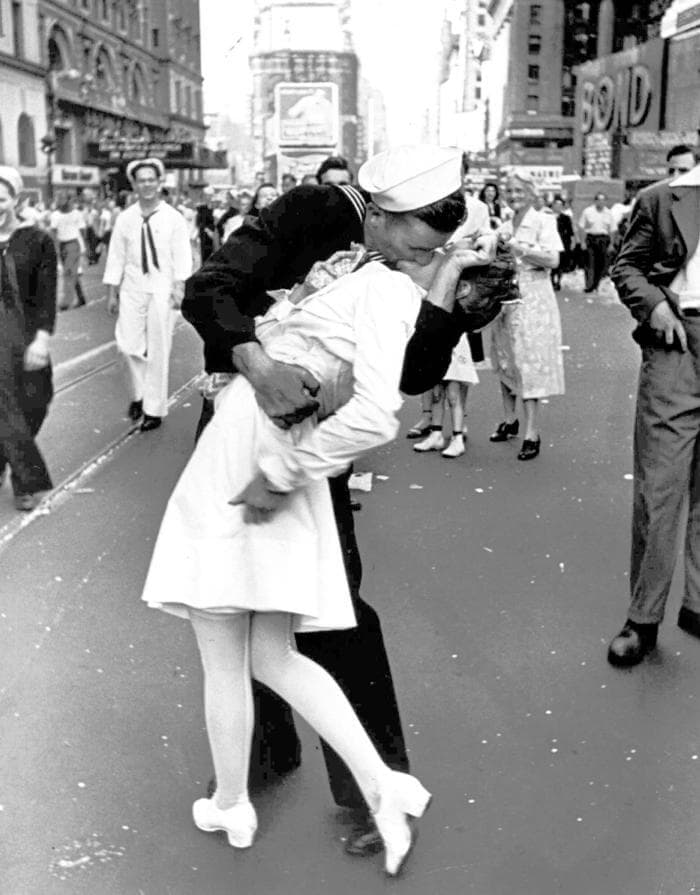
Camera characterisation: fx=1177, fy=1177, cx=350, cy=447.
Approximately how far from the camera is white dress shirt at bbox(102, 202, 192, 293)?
9.16 m

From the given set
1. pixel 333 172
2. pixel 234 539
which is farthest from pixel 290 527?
pixel 333 172

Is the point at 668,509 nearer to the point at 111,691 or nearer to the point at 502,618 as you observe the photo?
the point at 502,618

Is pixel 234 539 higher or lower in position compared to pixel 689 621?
higher

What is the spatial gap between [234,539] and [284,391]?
15.1 inches

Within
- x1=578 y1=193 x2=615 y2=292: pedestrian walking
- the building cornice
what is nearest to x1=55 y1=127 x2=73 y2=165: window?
the building cornice

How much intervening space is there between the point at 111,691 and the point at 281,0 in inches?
7105

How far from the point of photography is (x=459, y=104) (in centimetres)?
18100

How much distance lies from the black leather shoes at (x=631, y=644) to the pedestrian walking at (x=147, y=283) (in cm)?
536

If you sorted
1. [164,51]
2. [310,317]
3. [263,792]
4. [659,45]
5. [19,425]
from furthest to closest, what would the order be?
[164,51] < [659,45] < [19,425] < [263,792] < [310,317]

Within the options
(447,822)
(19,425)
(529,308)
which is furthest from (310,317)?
(529,308)

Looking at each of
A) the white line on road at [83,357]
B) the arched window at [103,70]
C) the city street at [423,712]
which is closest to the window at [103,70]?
the arched window at [103,70]

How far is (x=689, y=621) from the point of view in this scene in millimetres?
4703

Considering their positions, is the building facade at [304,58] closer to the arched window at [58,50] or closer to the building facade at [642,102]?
the arched window at [58,50]

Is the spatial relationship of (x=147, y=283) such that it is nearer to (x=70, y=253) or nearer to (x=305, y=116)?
(x=70, y=253)
